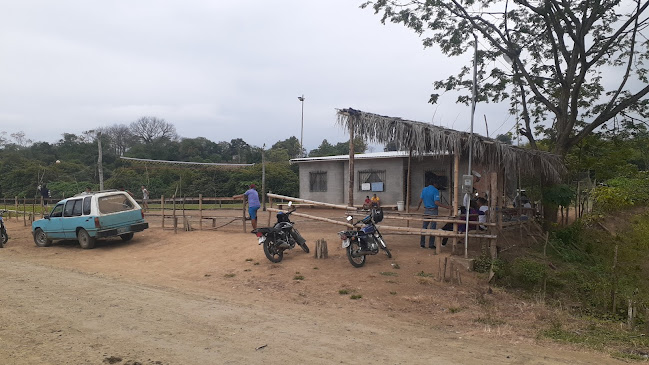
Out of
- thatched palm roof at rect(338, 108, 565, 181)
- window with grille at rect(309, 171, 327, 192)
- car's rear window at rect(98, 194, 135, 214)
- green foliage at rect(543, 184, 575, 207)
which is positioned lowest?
car's rear window at rect(98, 194, 135, 214)

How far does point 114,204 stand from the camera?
518 inches

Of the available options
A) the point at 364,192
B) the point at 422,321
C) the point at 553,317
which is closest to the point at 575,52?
the point at 364,192

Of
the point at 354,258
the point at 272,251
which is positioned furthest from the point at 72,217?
the point at 354,258

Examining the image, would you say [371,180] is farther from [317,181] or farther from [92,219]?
[92,219]

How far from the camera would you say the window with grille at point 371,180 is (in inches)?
799

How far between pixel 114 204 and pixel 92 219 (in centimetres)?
76

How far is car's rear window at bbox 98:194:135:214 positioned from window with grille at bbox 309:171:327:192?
34.7 feet

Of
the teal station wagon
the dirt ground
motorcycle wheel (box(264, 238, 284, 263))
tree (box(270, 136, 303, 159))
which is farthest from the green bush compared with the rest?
tree (box(270, 136, 303, 159))

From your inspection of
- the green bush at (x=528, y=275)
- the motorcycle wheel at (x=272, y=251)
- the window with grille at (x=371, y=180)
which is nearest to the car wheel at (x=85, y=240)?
the motorcycle wheel at (x=272, y=251)

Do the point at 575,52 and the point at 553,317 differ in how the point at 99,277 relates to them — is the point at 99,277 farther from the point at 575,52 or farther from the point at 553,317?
the point at 575,52

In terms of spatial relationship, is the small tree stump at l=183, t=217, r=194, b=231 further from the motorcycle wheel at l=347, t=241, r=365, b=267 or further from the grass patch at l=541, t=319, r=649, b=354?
the grass patch at l=541, t=319, r=649, b=354

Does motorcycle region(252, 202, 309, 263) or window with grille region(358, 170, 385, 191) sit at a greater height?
window with grille region(358, 170, 385, 191)

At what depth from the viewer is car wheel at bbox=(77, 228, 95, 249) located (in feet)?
42.1

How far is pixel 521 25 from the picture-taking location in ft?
51.1
